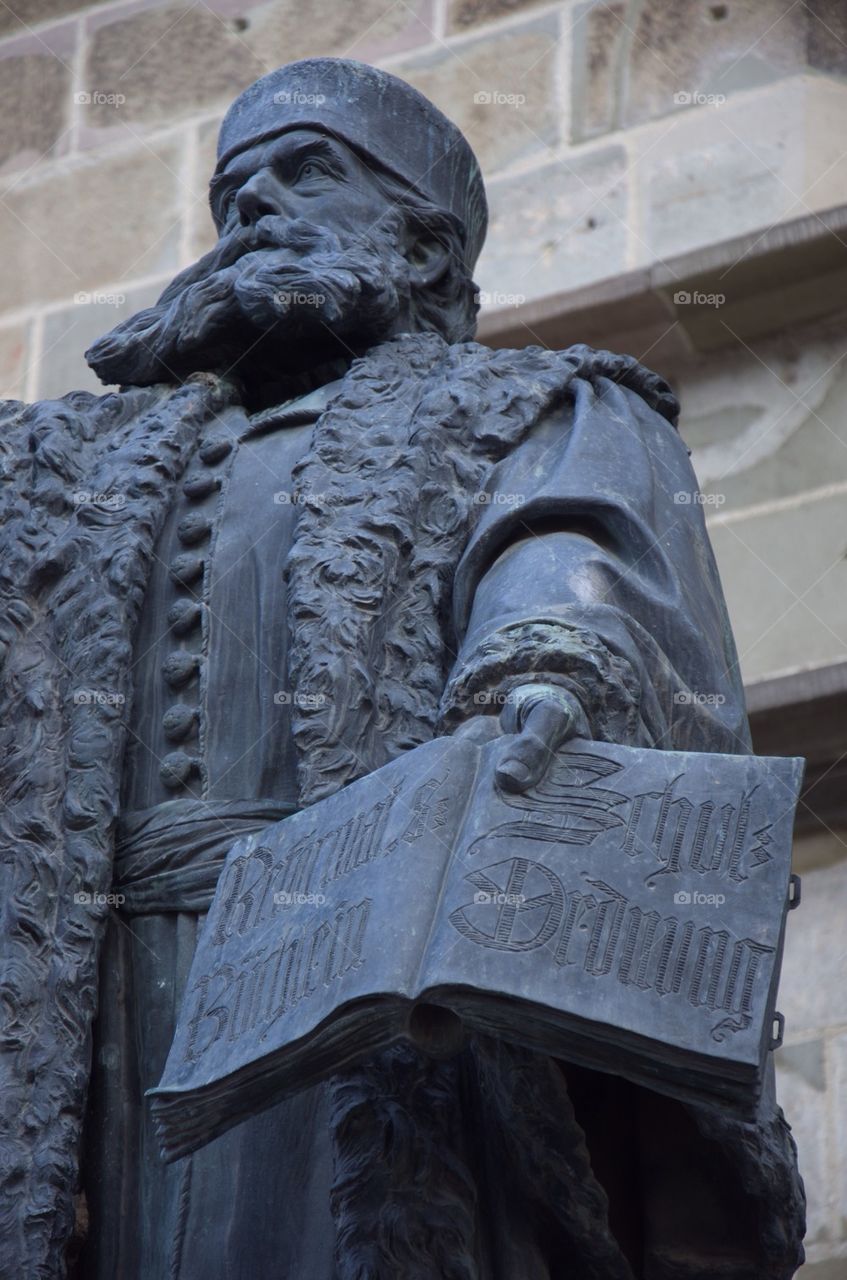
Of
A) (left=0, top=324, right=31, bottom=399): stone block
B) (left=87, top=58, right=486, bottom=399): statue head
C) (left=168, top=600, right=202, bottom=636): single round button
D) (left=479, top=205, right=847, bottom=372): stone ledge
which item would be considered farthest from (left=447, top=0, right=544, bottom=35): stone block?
(left=168, top=600, right=202, bottom=636): single round button

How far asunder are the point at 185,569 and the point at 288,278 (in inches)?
18.7

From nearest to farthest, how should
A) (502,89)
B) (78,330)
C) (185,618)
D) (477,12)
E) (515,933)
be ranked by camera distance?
(515,933) < (185,618) < (502,89) < (477,12) < (78,330)

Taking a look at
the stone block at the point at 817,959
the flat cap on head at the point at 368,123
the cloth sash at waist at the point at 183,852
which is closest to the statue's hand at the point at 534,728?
the cloth sash at waist at the point at 183,852

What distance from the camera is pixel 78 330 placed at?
7.87m

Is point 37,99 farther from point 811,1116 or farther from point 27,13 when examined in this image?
point 811,1116

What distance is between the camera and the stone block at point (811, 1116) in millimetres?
5996

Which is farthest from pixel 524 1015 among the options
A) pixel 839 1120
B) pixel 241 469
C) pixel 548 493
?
pixel 839 1120

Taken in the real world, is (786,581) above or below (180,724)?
above

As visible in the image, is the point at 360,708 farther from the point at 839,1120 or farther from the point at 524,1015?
the point at 839,1120

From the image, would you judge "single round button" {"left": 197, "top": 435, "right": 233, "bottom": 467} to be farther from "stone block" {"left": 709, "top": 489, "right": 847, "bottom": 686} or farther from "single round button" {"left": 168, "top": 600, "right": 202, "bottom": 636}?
"stone block" {"left": 709, "top": 489, "right": 847, "bottom": 686}

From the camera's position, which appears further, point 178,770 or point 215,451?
point 215,451

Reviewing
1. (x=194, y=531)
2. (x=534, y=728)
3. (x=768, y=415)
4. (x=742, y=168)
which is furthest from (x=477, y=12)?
(x=534, y=728)

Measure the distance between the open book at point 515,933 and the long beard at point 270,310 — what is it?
1057 mm

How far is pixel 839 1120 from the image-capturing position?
611 centimetres
